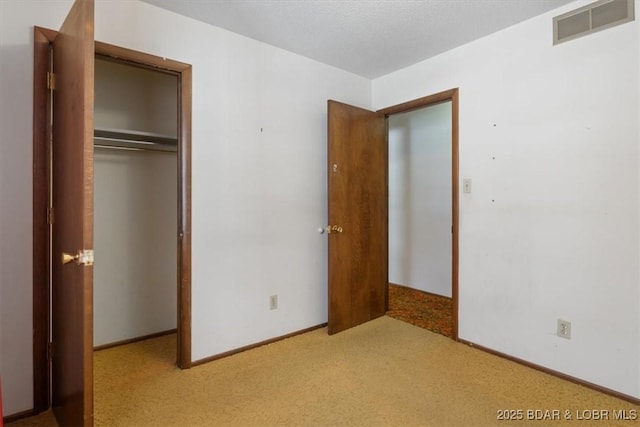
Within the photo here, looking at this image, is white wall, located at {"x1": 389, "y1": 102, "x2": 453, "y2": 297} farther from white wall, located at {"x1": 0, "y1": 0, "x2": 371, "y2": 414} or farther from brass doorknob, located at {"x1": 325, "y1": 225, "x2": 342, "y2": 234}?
brass doorknob, located at {"x1": 325, "y1": 225, "x2": 342, "y2": 234}

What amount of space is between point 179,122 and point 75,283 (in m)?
1.26

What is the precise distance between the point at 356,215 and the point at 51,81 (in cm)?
230

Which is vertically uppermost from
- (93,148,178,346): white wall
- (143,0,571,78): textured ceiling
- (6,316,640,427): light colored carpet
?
(143,0,571,78): textured ceiling

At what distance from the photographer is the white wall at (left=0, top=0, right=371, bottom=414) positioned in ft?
5.64

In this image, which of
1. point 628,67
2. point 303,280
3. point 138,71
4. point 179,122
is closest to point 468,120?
point 628,67

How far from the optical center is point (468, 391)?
77.7 inches

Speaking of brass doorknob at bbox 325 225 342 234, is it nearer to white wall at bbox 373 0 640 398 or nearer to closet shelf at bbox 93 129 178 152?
white wall at bbox 373 0 640 398

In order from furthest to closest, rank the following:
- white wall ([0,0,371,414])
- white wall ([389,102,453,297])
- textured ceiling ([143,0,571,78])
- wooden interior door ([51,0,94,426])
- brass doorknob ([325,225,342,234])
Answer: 1. white wall ([389,102,453,297])
2. brass doorknob ([325,225,342,234])
3. textured ceiling ([143,0,571,78])
4. white wall ([0,0,371,414])
5. wooden interior door ([51,0,94,426])

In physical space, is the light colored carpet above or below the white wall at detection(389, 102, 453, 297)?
below

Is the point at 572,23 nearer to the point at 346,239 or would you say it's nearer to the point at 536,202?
the point at 536,202

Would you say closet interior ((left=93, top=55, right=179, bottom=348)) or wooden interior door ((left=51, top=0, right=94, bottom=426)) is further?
closet interior ((left=93, top=55, right=179, bottom=348))

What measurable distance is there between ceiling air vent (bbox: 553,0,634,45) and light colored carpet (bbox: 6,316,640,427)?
2.20m

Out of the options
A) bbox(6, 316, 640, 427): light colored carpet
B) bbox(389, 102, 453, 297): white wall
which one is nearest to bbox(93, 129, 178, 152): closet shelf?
bbox(6, 316, 640, 427): light colored carpet

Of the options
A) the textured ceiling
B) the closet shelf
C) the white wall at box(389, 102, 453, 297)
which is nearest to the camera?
the textured ceiling
